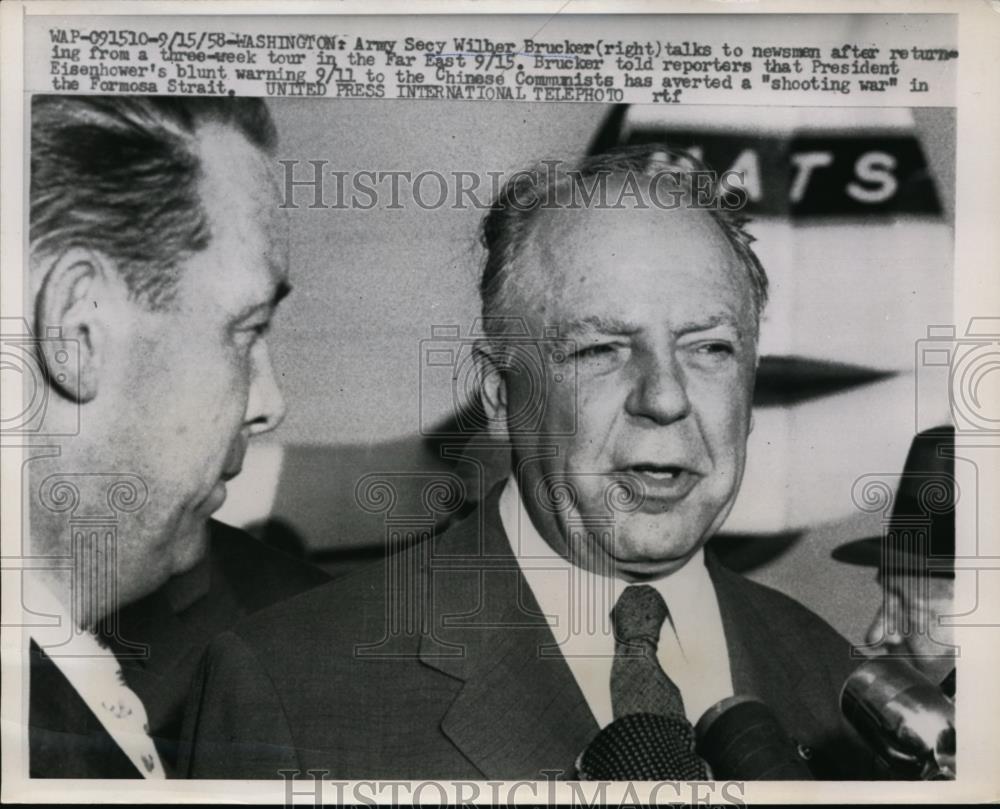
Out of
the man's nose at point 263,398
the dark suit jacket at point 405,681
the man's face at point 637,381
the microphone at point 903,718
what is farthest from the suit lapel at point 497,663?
the microphone at point 903,718

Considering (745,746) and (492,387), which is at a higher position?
(492,387)

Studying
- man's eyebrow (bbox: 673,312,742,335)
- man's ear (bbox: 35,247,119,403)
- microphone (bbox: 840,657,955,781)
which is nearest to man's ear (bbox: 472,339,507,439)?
man's eyebrow (bbox: 673,312,742,335)

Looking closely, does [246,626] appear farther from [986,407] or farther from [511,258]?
[986,407]

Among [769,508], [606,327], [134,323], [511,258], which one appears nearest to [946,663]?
[769,508]

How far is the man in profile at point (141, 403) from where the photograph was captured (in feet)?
6.11

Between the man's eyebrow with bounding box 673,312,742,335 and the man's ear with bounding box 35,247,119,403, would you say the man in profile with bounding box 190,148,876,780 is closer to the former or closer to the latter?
the man's eyebrow with bounding box 673,312,742,335

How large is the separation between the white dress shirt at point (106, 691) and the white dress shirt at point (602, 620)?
2.41 feet

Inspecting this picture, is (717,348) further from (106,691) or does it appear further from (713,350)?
(106,691)

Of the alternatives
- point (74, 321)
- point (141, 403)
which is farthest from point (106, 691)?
point (74, 321)

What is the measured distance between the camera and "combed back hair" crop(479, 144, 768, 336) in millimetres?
1883

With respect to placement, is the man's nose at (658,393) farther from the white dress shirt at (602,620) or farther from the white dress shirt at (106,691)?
the white dress shirt at (106,691)

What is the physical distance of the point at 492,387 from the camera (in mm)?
1887

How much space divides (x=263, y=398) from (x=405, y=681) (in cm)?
56

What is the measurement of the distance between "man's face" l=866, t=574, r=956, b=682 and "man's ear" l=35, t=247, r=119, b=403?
1482 mm
